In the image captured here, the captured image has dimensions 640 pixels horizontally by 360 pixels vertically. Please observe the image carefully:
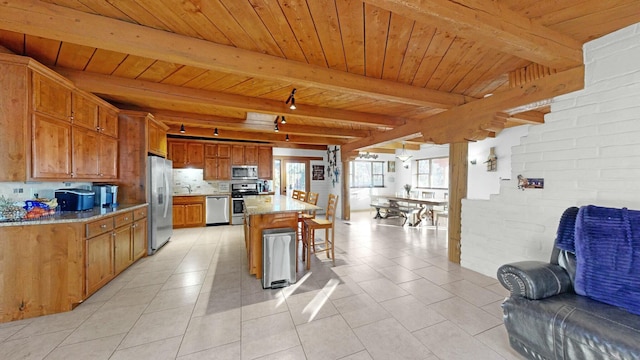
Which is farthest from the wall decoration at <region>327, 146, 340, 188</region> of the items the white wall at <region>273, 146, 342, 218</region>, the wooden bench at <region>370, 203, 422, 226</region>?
the wooden bench at <region>370, 203, 422, 226</region>

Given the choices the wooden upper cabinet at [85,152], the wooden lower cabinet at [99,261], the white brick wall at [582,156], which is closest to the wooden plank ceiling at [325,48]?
the white brick wall at [582,156]

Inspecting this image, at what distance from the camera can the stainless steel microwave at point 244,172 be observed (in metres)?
6.49

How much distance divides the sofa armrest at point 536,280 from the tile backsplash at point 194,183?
249 inches

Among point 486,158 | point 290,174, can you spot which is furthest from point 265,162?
point 486,158

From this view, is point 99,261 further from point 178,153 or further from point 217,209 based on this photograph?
point 178,153

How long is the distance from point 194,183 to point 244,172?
1.37m

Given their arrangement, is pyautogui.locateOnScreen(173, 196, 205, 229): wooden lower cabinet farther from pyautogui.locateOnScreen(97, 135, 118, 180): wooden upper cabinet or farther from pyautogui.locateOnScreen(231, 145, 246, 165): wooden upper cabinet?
pyautogui.locateOnScreen(97, 135, 118, 180): wooden upper cabinet

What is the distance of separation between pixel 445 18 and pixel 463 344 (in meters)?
2.40

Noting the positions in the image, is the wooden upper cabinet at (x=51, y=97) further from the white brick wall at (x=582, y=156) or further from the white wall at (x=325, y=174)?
the white wall at (x=325, y=174)

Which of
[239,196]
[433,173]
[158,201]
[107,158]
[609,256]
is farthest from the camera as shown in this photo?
[433,173]

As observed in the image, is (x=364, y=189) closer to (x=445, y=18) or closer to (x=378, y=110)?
(x=378, y=110)

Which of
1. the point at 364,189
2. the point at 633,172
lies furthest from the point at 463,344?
the point at 364,189

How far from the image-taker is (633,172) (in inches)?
73.5

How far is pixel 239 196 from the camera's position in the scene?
641cm
